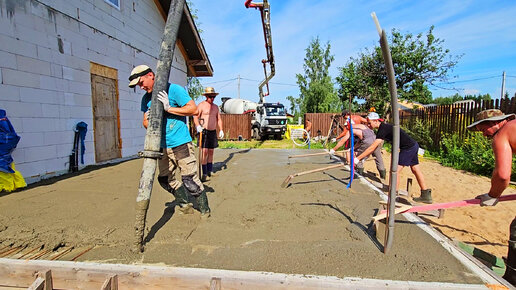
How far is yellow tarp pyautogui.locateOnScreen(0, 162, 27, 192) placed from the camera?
156 inches

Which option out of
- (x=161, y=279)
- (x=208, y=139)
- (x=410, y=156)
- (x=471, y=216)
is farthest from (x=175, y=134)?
(x=471, y=216)

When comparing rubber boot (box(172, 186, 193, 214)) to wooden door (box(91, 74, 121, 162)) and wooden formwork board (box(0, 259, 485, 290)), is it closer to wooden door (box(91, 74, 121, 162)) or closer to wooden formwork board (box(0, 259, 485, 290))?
wooden formwork board (box(0, 259, 485, 290))

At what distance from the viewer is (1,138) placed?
3.87 meters

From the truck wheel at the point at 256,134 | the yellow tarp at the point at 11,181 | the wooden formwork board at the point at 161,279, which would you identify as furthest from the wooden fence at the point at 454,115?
the yellow tarp at the point at 11,181

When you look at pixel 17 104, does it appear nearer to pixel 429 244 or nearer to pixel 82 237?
pixel 82 237

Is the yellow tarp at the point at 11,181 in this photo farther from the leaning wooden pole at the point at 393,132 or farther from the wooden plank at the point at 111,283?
the leaning wooden pole at the point at 393,132

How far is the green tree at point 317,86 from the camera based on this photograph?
28.7 m

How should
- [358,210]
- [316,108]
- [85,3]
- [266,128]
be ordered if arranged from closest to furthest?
[358,210] < [85,3] < [266,128] < [316,108]

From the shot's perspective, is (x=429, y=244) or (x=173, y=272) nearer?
(x=173, y=272)

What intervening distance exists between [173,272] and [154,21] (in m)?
8.93

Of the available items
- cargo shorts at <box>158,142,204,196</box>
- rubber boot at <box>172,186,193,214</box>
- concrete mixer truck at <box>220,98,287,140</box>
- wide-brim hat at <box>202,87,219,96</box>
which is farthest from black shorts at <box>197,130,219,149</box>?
concrete mixer truck at <box>220,98,287,140</box>

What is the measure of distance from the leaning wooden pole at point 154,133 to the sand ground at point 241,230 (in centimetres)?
32

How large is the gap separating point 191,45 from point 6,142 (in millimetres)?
7342

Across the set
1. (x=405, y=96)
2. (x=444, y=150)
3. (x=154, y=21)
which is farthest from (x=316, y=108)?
(x=154, y=21)
